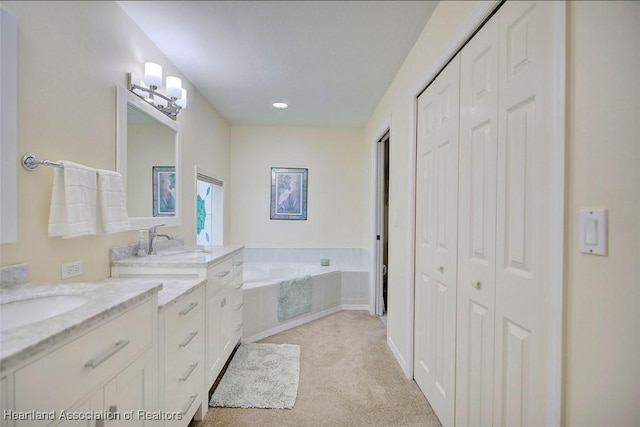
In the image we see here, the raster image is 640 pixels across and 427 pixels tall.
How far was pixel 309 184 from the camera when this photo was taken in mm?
4172

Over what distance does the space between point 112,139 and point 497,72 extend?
1.87 m

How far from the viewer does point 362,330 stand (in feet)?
9.96

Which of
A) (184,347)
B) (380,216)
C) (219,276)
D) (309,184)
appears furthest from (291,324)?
(309,184)

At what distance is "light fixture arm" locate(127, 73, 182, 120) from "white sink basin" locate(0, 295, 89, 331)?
1279mm

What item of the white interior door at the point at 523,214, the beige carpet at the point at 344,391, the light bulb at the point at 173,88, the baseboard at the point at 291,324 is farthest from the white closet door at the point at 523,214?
the baseboard at the point at 291,324

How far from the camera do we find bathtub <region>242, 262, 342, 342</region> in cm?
280

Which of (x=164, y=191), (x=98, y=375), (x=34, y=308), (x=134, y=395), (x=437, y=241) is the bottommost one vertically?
(x=134, y=395)

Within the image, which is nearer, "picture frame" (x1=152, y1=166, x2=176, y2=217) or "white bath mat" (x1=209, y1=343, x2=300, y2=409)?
"white bath mat" (x1=209, y1=343, x2=300, y2=409)

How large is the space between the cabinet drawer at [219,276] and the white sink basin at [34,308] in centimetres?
73

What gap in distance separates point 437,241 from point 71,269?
1821 mm

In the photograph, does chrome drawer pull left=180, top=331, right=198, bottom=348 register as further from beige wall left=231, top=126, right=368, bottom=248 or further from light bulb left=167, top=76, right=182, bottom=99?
beige wall left=231, top=126, right=368, bottom=248

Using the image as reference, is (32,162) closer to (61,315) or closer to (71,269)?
(71,269)

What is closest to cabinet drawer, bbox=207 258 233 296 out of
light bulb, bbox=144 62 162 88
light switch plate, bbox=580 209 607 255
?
light bulb, bbox=144 62 162 88

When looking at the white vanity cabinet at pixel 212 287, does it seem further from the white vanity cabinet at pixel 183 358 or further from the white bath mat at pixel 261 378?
the white bath mat at pixel 261 378
